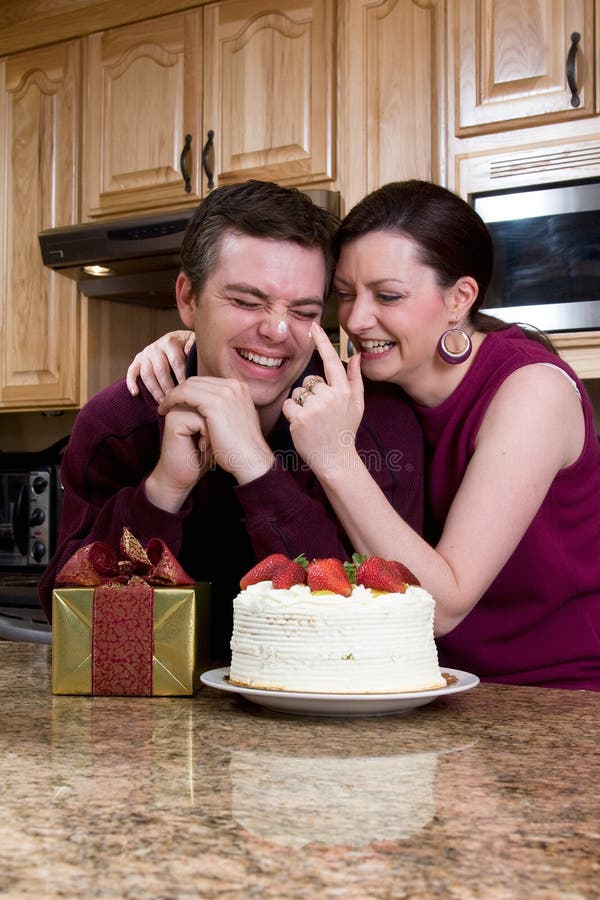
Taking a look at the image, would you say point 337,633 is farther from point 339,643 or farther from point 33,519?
point 33,519

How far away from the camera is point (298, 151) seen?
2.88 metres

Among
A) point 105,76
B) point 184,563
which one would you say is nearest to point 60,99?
point 105,76

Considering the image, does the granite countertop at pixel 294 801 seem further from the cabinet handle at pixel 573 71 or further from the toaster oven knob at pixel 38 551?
the toaster oven knob at pixel 38 551

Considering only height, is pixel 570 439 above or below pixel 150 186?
below

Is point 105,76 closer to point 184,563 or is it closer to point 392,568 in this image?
point 184,563

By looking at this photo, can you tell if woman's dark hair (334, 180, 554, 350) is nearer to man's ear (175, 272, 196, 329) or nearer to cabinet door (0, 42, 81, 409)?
man's ear (175, 272, 196, 329)

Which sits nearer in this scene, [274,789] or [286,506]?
[274,789]

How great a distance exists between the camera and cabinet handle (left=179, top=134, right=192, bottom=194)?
3.07m

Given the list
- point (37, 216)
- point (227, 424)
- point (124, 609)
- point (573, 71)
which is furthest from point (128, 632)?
point (37, 216)

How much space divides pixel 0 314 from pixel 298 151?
4.06 ft

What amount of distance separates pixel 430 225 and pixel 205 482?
52 cm

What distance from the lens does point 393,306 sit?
1518mm

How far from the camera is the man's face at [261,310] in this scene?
148 centimetres

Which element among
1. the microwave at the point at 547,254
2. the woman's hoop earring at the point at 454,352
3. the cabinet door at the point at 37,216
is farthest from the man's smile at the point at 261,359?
the cabinet door at the point at 37,216
